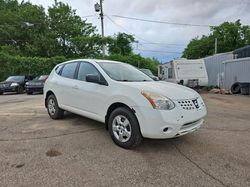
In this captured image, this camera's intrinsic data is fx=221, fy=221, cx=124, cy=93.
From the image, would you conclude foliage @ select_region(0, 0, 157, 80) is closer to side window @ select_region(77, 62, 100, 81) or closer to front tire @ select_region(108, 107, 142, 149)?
side window @ select_region(77, 62, 100, 81)

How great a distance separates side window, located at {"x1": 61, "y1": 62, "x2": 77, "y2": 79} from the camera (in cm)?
535

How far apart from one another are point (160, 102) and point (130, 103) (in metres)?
0.52


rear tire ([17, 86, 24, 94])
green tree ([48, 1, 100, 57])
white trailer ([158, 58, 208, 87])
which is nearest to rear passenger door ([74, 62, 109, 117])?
white trailer ([158, 58, 208, 87])

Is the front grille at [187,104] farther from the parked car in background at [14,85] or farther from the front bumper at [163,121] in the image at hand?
the parked car in background at [14,85]

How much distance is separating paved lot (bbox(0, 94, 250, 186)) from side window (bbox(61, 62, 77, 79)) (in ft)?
4.12

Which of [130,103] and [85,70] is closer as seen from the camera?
[130,103]

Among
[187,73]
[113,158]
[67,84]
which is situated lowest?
[113,158]

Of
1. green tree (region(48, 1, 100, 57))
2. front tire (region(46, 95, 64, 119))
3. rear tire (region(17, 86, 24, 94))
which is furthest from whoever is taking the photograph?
green tree (region(48, 1, 100, 57))

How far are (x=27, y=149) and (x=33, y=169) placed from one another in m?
0.85

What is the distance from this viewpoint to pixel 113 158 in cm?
354

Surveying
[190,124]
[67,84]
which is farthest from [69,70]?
[190,124]

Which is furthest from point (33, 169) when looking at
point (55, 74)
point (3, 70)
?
point (3, 70)

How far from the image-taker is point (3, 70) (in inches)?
789

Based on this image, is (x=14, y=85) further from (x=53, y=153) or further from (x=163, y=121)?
(x=163, y=121)
